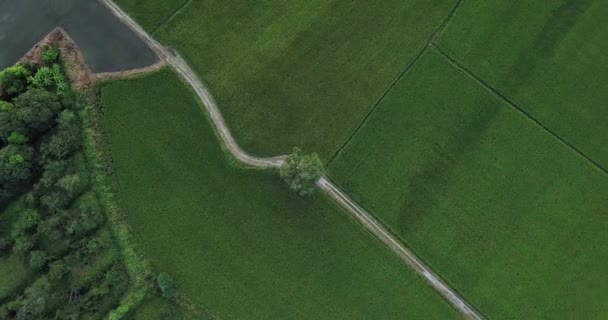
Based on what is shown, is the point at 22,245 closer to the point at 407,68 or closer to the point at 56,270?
the point at 56,270

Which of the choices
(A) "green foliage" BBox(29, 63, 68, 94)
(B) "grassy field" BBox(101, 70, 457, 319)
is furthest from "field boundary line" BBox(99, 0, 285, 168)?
(A) "green foliage" BBox(29, 63, 68, 94)

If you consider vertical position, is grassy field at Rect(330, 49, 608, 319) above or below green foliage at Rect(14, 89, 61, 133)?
above

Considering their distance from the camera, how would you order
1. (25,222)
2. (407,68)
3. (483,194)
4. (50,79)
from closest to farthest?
(25,222) < (50,79) < (483,194) < (407,68)

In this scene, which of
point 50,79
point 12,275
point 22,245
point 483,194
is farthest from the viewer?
point 483,194

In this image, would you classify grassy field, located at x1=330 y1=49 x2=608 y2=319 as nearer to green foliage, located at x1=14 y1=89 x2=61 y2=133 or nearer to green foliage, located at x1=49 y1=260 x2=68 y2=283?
green foliage, located at x1=49 y1=260 x2=68 y2=283

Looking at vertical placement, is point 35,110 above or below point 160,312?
above

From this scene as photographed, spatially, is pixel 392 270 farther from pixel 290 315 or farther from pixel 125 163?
pixel 125 163

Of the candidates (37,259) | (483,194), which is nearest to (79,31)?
(37,259)
